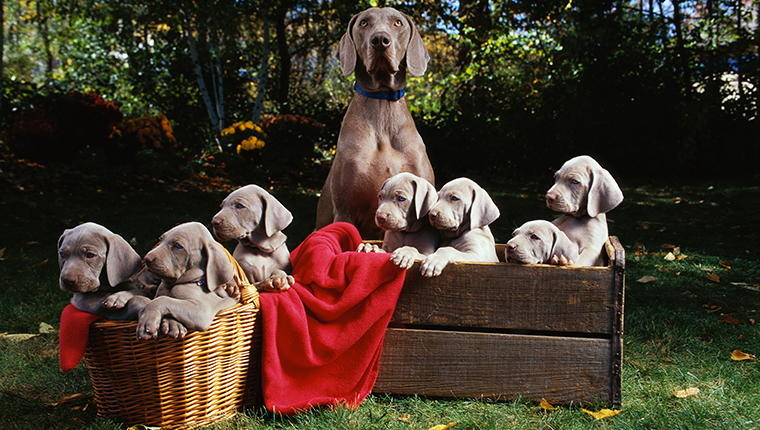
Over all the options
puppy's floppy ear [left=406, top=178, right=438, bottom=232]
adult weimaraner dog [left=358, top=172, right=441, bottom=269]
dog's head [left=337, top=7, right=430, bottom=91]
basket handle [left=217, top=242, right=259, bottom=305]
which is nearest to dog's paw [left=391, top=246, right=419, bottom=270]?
adult weimaraner dog [left=358, top=172, right=441, bottom=269]

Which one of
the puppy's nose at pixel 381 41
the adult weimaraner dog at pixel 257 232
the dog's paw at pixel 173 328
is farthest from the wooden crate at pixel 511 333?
the puppy's nose at pixel 381 41

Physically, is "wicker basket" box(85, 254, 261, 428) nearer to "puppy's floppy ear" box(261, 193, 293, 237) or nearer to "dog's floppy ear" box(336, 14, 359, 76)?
"puppy's floppy ear" box(261, 193, 293, 237)

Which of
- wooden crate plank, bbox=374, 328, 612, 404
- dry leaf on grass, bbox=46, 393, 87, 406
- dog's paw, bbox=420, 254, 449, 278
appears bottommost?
dry leaf on grass, bbox=46, 393, 87, 406

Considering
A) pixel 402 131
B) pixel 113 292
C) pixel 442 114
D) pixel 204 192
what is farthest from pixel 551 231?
pixel 442 114

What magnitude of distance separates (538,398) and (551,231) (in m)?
0.87

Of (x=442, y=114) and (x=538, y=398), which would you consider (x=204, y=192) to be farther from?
(x=538, y=398)

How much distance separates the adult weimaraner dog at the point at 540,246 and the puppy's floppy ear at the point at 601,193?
23cm

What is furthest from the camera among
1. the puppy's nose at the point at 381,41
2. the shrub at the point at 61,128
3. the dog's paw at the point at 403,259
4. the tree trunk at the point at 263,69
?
the tree trunk at the point at 263,69

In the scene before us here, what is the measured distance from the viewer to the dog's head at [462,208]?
111 inches

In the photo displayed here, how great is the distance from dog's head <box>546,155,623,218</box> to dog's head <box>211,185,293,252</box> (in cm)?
146

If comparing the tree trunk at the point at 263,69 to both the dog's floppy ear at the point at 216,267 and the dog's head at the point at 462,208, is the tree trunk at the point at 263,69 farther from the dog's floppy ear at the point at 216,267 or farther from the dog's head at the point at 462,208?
the dog's floppy ear at the point at 216,267

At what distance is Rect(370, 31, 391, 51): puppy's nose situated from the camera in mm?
3180

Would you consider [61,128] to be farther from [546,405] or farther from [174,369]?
[546,405]

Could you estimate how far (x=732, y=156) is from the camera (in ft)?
38.1
